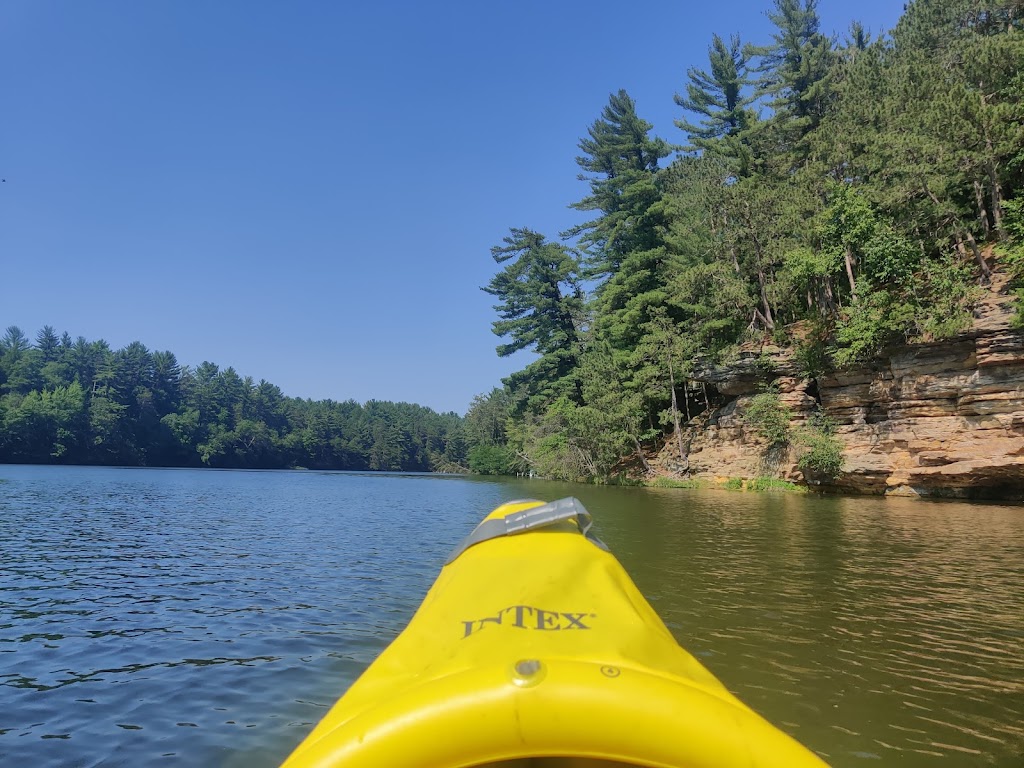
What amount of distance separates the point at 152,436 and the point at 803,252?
86321 mm

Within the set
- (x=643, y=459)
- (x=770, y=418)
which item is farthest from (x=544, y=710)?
(x=643, y=459)

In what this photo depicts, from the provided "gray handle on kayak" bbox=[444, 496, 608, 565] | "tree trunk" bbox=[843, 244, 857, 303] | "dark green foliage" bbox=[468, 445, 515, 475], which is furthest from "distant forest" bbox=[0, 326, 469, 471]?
"gray handle on kayak" bbox=[444, 496, 608, 565]

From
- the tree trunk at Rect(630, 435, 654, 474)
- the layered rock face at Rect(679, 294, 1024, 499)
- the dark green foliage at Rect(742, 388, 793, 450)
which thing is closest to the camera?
the layered rock face at Rect(679, 294, 1024, 499)

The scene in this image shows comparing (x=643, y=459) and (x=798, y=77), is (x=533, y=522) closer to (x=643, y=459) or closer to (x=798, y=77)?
(x=643, y=459)

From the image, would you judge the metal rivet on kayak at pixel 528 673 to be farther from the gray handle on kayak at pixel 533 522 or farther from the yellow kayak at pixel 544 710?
the gray handle on kayak at pixel 533 522

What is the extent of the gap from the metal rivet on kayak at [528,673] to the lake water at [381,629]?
2.65m

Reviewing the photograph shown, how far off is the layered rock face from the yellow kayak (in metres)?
21.3

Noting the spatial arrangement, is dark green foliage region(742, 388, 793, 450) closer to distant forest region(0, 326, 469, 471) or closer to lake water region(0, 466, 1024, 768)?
lake water region(0, 466, 1024, 768)

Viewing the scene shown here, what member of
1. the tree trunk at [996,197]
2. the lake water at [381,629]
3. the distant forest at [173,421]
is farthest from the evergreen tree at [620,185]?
the distant forest at [173,421]

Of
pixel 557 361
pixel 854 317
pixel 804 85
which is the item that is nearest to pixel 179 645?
pixel 854 317

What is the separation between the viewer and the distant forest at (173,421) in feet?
228

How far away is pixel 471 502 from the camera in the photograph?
2366cm

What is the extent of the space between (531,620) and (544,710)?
65cm

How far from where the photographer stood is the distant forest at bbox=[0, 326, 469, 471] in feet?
228
